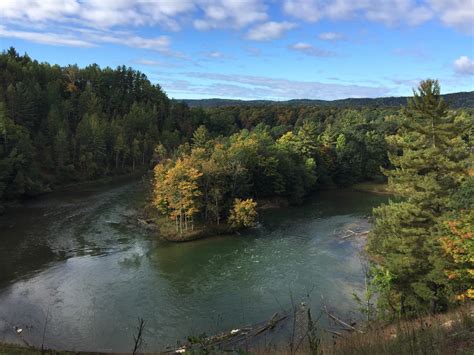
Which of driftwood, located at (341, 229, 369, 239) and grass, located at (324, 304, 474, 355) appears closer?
grass, located at (324, 304, 474, 355)

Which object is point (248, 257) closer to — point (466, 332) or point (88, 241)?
point (88, 241)

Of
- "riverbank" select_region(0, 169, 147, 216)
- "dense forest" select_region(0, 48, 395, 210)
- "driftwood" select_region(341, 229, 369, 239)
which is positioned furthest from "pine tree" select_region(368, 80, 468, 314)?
"riverbank" select_region(0, 169, 147, 216)

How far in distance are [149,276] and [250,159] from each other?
83.5 feet

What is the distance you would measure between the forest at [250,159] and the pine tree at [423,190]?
0.06 m

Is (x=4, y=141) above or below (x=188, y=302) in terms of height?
above

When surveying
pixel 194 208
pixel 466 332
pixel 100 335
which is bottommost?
pixel 100 335

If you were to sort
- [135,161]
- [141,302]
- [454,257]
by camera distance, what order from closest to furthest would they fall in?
[454,257], [141,302], [135,161]

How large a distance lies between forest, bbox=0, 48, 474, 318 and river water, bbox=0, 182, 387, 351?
3488 millimetres

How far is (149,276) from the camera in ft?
101

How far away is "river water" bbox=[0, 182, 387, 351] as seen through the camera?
2339 centimetres

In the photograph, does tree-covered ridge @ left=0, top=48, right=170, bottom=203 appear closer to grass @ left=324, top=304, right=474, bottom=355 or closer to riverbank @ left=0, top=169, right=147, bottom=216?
riverbank @ left=0, top=169, right=147, bottom=216

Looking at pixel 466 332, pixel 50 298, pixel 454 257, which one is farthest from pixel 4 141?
pixel 466 332

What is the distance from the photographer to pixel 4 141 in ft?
180

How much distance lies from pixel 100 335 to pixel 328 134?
62.2 m
